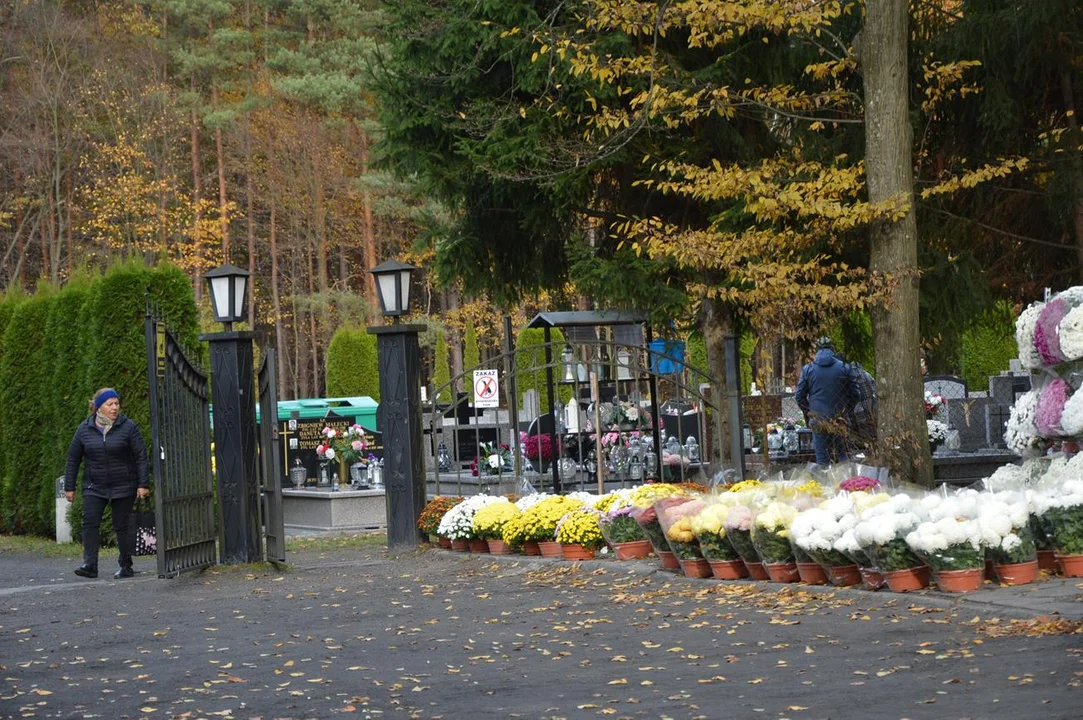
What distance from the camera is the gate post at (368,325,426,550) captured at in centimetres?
1484

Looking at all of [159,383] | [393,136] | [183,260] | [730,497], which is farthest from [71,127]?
[730,497]

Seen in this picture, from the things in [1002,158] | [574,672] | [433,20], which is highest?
[433,20]

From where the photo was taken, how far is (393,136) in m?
20.8

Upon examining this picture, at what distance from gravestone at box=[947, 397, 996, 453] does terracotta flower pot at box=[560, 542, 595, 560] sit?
9585mm

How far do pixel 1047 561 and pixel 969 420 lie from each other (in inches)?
464

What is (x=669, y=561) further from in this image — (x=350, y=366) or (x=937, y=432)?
(x=350, y=366)

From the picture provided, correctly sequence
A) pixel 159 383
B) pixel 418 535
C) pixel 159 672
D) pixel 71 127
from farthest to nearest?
pixel 71 127 → pixel 418 535 → pixel 159 383 → pixel 159 672

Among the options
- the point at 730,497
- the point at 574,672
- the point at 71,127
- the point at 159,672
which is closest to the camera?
the point at 574,672

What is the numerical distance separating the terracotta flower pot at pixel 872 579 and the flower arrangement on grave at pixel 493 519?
15.5 feet

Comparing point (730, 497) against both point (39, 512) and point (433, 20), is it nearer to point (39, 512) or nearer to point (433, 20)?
point (433, 20)

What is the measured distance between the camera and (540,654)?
25.7ft

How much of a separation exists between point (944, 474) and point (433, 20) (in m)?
8.75

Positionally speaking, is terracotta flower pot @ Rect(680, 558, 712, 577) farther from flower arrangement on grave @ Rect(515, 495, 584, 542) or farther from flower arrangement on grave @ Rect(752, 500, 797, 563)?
flower arrangement on grave @ Rect(515, 495, 584, 542)

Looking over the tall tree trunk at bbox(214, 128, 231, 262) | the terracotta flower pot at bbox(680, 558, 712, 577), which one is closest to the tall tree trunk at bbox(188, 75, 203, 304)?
the tall tree trunk at bbox(214, 128, 231, 262)
